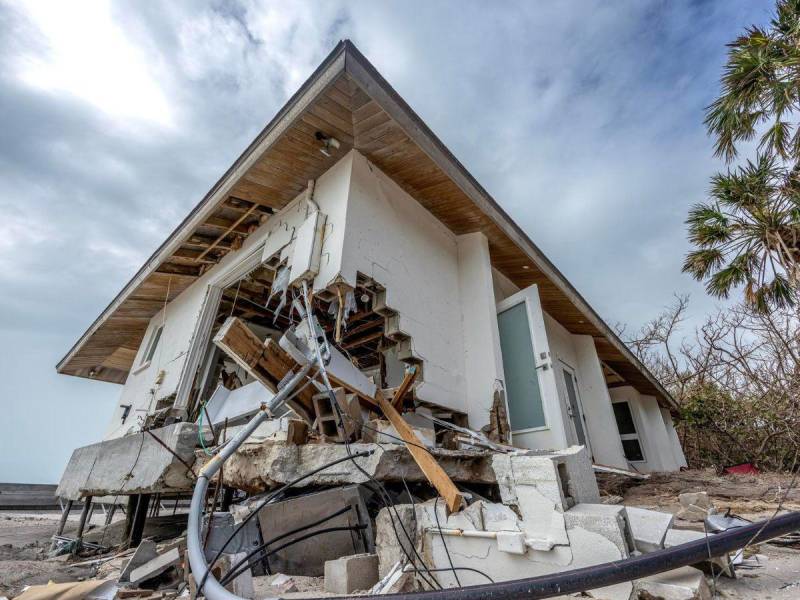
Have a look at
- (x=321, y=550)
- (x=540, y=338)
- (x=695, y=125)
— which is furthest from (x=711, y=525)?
(x=695, y=125)

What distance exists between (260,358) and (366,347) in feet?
13.7

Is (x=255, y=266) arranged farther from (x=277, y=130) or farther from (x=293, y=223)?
(x=277, y=130)

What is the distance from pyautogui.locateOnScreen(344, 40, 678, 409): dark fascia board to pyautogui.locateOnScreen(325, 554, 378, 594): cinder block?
12.5 feet

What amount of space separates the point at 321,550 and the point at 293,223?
382cm

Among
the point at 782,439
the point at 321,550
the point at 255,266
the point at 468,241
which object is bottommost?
the point at 321,550

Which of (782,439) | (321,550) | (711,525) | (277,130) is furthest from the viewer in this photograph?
(782,439)

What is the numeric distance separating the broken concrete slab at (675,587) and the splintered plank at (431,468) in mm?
909

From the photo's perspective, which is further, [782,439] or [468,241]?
[782,439]

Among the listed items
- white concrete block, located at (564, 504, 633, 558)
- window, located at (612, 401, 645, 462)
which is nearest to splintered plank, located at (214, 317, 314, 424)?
white concrete block, located at (564, 504, 633, 558)

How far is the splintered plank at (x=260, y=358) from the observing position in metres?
2.71

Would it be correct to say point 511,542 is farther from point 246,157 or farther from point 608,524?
point 246,157

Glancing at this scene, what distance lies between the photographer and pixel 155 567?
224 centimetres

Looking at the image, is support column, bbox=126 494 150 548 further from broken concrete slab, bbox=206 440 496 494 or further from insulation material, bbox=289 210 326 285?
insulation material, bbox=289 210 326 285

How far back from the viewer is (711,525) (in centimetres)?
207
